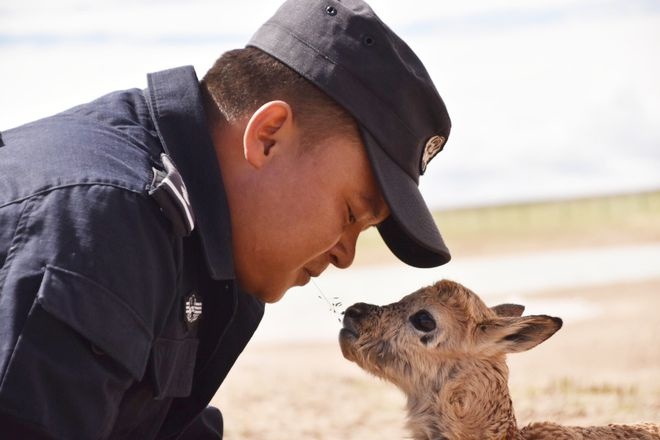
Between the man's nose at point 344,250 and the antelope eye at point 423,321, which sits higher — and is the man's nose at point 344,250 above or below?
above

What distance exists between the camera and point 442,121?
4.24 m

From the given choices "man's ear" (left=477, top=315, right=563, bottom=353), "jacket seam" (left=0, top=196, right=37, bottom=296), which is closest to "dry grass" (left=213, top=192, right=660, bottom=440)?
"man's ear" (left=477, top=315, right=563, bottom=353)

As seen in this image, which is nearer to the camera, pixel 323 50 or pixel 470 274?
pixel 323 50

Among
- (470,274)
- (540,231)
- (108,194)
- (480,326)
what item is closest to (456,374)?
(480,326)

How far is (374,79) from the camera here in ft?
13.1

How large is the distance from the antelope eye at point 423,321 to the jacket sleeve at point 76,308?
193cm

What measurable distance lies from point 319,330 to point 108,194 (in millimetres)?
12402

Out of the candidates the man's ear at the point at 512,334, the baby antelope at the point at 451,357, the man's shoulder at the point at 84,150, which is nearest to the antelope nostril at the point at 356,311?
the baby antelope at the point at 451,357

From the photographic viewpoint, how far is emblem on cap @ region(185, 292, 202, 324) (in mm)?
4008

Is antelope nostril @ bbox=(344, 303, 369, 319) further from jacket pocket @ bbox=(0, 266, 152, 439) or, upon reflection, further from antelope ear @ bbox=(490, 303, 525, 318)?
jacket pocket @ bbox=(0, 266, 152, 439)

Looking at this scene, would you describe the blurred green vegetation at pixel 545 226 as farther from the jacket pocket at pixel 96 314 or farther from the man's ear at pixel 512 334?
the jacket pocket at pixel 96 314

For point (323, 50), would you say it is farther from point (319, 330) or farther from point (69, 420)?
point (319, 330)

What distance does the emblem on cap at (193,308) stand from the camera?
13.1 ft

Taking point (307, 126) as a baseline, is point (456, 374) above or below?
below
